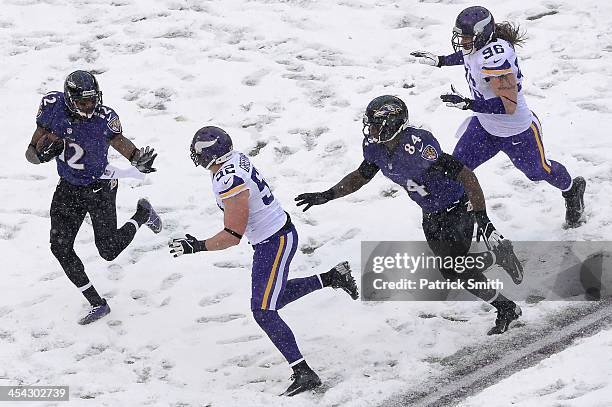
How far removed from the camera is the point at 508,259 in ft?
22.0

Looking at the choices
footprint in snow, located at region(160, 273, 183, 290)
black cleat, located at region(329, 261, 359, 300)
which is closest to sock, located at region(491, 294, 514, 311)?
A: black cleat, located at region(329, 261, 359, 300)

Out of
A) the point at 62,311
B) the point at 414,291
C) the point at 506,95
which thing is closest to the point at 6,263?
the point at 62,311

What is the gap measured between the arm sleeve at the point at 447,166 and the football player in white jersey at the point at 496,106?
2.17 feet

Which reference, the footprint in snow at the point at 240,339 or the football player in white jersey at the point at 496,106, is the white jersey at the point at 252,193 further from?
the football player in white jersey at the point at 496,106

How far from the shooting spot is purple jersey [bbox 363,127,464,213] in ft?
20.8

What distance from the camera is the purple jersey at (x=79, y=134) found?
23.2ft

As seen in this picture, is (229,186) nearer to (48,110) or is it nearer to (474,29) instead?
(48,110)

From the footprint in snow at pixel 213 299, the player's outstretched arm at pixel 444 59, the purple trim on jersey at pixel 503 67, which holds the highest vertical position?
the purple trim on jersey at pixel 503 67

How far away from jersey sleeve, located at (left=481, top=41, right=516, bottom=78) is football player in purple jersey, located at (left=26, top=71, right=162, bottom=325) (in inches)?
108

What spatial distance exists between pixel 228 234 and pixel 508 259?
84.6 inches

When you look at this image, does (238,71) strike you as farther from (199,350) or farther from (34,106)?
(199,350)

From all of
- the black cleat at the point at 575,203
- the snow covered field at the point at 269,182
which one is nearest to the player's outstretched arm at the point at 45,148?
the snow covered field at the point at 269,182

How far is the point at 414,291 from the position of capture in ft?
24.7

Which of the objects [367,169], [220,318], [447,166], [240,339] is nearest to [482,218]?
[447,166]
